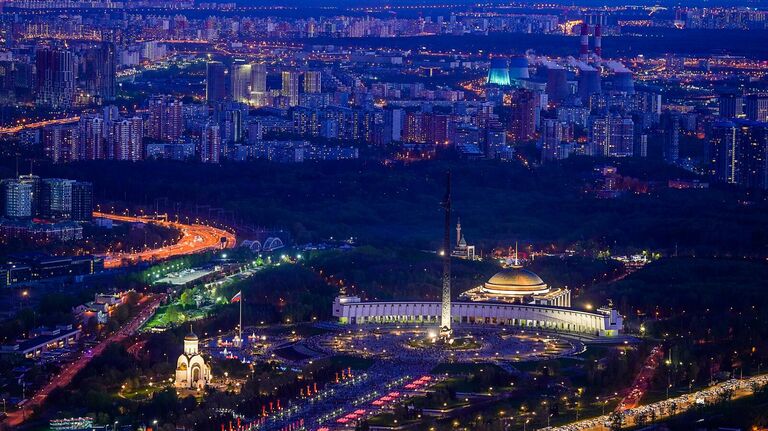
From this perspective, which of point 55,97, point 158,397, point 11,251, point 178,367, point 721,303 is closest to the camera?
point 158,397

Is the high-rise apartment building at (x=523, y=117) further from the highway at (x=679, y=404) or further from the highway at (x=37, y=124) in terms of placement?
the highway at (x=679, y=404)

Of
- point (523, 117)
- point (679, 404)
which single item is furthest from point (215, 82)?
point (679, 404)

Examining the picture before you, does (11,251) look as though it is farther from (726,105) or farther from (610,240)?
(726,105)

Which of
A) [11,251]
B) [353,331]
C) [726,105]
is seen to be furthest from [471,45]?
[353,331]

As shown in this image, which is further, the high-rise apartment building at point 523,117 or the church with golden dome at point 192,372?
the high-rise apartment building at point 523,117

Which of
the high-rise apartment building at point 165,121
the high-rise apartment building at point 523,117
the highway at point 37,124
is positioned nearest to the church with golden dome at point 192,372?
the highway at point 37,124

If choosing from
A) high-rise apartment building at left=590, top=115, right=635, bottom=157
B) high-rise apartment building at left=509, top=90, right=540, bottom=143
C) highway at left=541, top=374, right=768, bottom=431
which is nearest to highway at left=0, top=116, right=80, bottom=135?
high-rise apartment building at left=509, top=90, right=540, bottom=143
